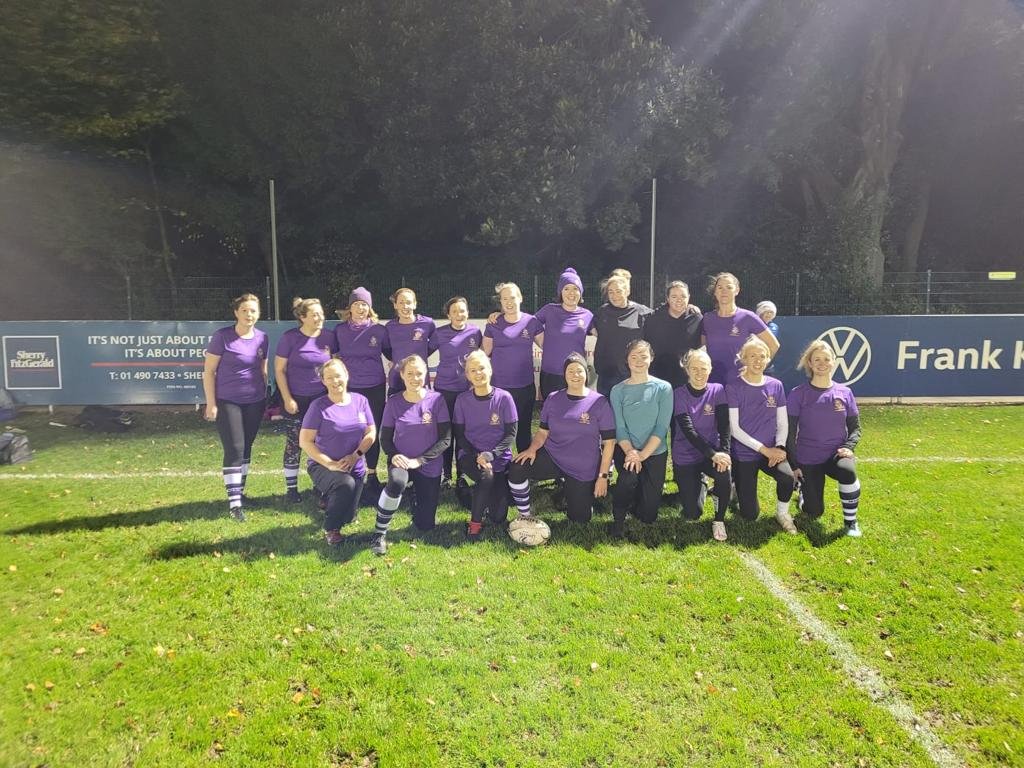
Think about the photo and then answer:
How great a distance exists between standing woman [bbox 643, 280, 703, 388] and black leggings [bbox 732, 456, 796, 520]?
110cm

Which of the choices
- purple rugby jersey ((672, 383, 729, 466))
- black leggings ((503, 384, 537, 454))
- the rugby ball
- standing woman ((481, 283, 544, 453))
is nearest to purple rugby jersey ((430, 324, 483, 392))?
standing woman ((481, 283, 544, 453))

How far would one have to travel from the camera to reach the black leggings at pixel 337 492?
5.50 meters

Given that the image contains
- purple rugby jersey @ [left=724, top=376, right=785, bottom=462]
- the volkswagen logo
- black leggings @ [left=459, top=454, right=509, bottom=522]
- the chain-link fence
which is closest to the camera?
black leggings @ [left=459, top=454, right=509, bottom=522]

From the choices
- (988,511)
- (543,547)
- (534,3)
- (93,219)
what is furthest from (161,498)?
(93,219)

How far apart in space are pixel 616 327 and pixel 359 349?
260 centimetres

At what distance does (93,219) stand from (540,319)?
1965cm

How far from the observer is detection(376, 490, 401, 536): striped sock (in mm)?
5418

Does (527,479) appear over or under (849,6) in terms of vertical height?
under

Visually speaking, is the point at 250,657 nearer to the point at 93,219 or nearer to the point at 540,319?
the point at 540,319

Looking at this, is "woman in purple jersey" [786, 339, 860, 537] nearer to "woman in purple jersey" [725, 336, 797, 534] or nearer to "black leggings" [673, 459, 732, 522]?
"woman in purple jersey" [725, 336, 797, 534]

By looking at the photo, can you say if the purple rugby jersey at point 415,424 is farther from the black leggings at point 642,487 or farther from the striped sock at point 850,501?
the striped sock at point 850,501

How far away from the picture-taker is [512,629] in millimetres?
4234

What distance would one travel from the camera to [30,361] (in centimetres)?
1057

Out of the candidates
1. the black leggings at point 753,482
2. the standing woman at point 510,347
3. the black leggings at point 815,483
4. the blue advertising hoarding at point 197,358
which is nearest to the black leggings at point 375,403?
the standing woman at point 510,347
